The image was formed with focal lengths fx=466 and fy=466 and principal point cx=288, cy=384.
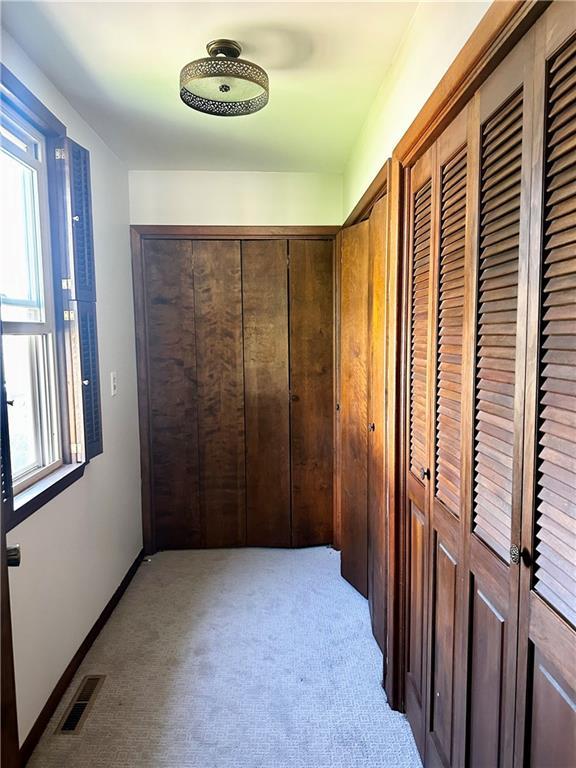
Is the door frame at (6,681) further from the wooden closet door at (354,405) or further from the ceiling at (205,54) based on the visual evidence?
the wooden closet door at (354,405)

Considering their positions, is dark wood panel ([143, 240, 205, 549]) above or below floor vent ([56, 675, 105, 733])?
above

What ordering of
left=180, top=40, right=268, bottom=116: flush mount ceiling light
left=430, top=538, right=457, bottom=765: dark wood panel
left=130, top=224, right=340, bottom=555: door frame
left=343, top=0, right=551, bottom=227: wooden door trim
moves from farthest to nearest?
left=130, top=224, right=340, bottom=555: door frame < left=180, top=40, right=268, bottom=116: flush mount ceiling light < left=430, top=538, right=457, bottom=765: dark wood panel < left=343, top=0, right=551, bottom=227: wooden door trim

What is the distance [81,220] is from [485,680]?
7.19ft

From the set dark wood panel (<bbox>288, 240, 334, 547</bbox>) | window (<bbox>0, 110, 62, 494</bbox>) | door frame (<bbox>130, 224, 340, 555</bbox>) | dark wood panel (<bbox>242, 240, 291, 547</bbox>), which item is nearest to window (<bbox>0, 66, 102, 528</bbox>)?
window (<bbox>0, 110, 62, 494</bbox>)

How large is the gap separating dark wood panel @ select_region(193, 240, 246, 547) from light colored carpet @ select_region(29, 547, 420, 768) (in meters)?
0.40

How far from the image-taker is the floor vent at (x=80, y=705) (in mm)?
1705

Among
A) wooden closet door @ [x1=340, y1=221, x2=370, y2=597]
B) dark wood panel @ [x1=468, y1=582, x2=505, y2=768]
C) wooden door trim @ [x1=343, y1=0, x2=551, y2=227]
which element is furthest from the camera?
wooden closet door @ [x1=340, y1=221, x2=370, y2=597]

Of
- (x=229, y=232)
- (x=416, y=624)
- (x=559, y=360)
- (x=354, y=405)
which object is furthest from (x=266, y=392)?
(x=559, y=360)

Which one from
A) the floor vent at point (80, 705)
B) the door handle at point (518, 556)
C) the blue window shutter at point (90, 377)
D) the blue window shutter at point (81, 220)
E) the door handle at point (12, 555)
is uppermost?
the blue window shutter at point (81, 220)

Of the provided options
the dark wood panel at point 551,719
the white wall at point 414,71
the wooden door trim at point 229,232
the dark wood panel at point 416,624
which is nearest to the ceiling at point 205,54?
the white wall at point 414,71

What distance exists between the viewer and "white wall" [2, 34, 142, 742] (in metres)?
1.62

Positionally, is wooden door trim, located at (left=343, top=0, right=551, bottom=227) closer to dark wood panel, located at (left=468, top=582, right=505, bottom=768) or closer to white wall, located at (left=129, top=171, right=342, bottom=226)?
dark wood panel, located at (left=468, top=582, right=505, bottom=768)

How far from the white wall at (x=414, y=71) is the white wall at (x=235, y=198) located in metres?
0.66

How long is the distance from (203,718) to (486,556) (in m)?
1.33
